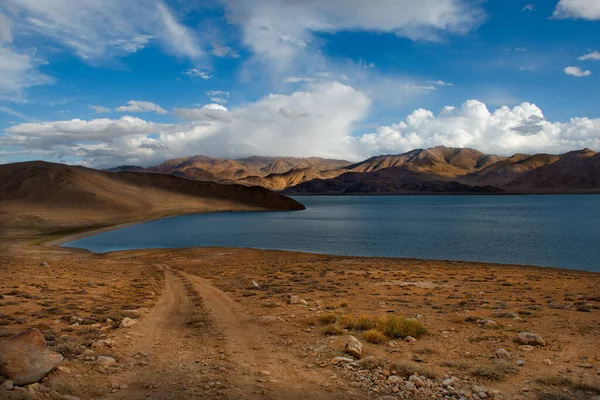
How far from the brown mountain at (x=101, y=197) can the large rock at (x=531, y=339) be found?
263 ft

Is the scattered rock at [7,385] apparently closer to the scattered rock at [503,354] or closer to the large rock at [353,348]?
the large rock at [353,348]

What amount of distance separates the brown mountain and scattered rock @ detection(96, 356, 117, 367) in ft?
249

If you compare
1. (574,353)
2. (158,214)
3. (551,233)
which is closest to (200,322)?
(574,353)

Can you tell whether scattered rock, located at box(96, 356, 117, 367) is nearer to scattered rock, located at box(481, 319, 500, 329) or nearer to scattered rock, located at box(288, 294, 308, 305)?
scattered rock, located at box(288, 294, 308, 305)

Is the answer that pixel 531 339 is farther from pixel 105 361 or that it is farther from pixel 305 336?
pixel 105 361

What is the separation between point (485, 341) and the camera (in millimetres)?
10539

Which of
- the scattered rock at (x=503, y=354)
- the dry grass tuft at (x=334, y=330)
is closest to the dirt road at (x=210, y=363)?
the dry grass tuft at (x=334, y=330)

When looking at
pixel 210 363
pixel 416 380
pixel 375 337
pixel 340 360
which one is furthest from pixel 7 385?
pixel 375 337

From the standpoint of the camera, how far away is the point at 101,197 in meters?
116

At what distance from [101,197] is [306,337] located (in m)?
119

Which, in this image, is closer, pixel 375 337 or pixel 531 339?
pixel 531 339

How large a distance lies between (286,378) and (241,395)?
1.19m

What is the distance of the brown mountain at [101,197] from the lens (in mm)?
92500

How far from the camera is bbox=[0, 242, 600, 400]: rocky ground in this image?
7.51 meters
